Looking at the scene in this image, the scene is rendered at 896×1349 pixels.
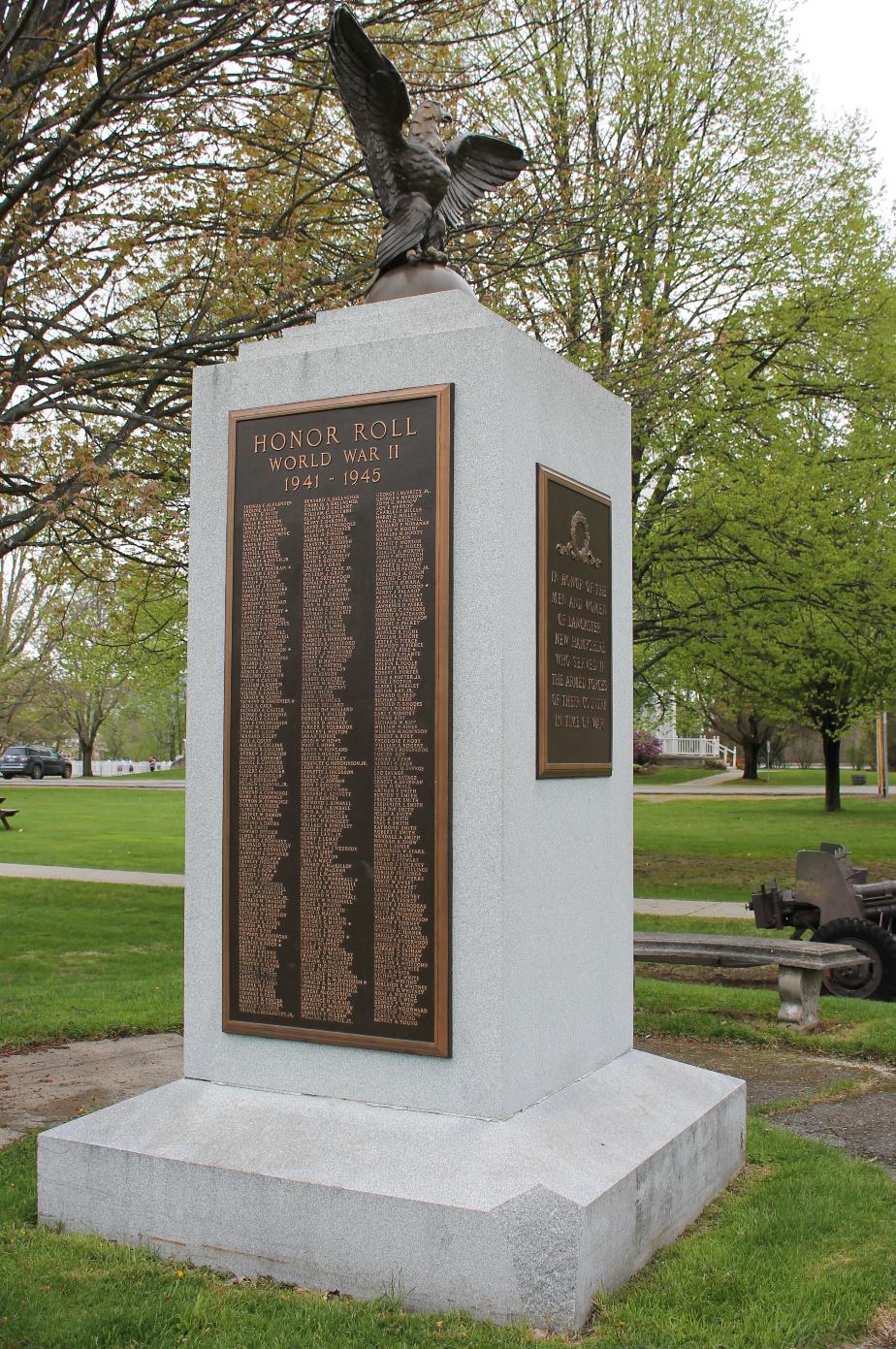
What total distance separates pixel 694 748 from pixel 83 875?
4868 centimetres

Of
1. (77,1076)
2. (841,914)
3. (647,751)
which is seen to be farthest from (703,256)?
(647,751)

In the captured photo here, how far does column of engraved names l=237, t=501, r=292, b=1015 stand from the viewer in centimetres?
488

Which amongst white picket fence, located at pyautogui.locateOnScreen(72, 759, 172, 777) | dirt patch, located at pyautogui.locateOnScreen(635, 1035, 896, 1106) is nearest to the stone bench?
dirt patch, located at pyautogui.locateOnScreen(635, 1035, 896, 1106)

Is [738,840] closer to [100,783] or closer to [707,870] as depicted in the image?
[707,870]

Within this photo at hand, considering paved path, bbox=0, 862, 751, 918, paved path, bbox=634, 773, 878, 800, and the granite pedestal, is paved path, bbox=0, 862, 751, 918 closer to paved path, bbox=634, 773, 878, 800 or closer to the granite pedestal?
the granite pedestal

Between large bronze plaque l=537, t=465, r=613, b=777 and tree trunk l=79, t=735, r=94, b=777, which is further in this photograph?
tree trunk l=79, t=735, r=94, b=777

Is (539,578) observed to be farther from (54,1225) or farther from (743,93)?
(743,93)

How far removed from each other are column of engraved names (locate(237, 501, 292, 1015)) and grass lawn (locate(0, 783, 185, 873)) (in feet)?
49.8

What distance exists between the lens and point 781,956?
8.60m

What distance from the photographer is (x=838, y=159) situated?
59.4 ft

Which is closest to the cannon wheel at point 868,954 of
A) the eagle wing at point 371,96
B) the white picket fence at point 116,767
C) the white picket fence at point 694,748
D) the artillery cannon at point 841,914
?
the artillery cannon at point 841,914

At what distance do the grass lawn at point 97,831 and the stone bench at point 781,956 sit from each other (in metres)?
11.8

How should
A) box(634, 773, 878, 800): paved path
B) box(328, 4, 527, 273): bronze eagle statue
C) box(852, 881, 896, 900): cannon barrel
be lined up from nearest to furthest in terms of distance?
box(328, 4, 527, 273): bronze eagle statue → box(852, 881, 896, 900): cannon barrel → box(634, 773, 878, 800): paved path

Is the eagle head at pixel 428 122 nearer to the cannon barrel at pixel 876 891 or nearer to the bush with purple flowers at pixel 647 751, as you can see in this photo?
the cannon barrel at pixel 876 891
